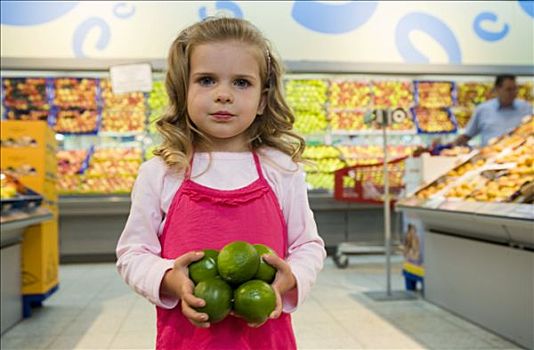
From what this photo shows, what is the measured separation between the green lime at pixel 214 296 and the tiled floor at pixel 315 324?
2189 millimetres

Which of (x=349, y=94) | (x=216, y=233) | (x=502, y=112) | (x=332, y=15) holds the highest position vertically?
(x=332, y=15)

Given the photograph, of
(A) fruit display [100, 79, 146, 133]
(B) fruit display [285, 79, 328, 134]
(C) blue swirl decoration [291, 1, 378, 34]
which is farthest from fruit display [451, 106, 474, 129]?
(A) fruit display [100, 79, 146, 133]

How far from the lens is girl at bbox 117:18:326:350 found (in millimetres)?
1266

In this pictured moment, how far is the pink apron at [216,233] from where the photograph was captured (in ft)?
4.18

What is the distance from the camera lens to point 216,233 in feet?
4.24

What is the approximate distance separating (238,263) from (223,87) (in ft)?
1.34

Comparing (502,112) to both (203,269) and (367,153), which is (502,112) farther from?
(203,269)

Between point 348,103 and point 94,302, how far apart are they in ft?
13.9

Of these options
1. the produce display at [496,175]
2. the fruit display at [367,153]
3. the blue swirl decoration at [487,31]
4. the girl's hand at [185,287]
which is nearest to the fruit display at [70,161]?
the fruit display at [367,153]

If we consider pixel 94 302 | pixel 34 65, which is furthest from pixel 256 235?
pixel 34 65

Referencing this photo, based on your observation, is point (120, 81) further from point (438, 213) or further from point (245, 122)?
point (245, 122)

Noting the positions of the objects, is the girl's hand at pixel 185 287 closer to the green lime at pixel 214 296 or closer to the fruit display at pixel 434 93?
the green lime at pixel 214 296

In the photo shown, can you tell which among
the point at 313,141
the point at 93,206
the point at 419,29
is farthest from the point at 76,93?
the point at 419,29

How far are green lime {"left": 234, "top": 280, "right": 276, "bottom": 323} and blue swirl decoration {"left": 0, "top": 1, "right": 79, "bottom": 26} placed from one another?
510cm
